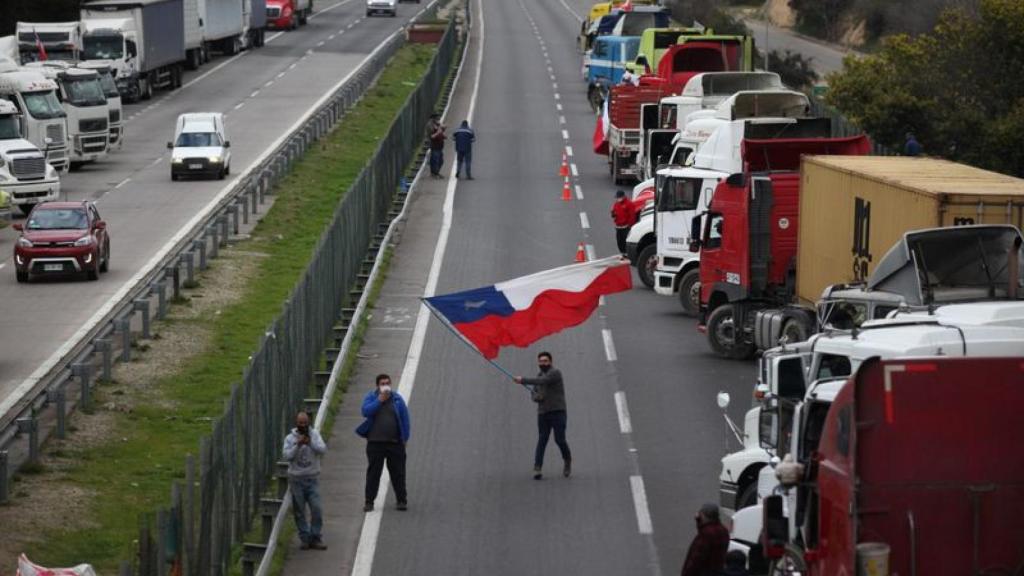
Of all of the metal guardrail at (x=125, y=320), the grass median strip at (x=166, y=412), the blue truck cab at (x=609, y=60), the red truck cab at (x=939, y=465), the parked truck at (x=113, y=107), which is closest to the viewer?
the red truck cab at (x=939, y=465)

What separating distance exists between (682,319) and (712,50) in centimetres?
2200

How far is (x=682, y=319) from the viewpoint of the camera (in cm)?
3375

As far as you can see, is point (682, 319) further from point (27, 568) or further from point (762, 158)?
point (27, 568)

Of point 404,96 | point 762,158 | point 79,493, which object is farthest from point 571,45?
point 79,493

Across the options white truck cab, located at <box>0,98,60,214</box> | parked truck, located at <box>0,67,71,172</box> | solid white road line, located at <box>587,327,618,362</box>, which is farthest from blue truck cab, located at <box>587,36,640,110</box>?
solid white road line, located at <box>587,327,618,362</box>

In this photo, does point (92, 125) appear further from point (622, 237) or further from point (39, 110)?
point (622, 237)

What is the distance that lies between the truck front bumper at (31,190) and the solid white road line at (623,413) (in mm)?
23379

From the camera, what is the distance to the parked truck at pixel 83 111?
54969 millimetres

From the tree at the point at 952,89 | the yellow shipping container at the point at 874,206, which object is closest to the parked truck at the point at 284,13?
the tree at the point at 952,89

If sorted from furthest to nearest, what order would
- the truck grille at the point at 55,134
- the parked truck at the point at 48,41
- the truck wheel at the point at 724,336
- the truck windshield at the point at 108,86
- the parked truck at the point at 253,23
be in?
the parked truck at the point at 253,23
the parked truck at the point at 48,41
the truck windshield at the point at 108,86
the truck grille at the point at 55,134
the truck wheel at the point at 724,336

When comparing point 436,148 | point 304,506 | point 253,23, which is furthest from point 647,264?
point 253,23

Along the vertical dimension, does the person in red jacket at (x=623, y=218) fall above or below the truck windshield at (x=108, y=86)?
below

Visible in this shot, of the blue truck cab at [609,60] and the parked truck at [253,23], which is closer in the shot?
the blue truck cab at [609,60]

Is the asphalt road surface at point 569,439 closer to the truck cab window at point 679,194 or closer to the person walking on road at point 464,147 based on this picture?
the truck cab window at point 679,194
